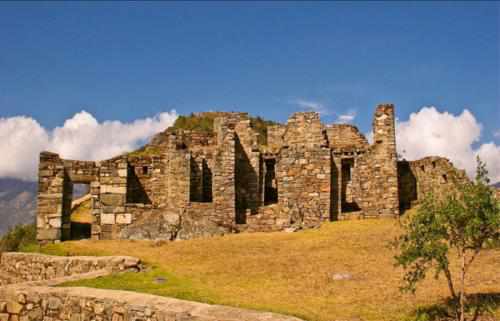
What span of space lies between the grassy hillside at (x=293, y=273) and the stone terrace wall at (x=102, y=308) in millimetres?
2020

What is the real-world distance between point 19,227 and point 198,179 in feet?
41.5

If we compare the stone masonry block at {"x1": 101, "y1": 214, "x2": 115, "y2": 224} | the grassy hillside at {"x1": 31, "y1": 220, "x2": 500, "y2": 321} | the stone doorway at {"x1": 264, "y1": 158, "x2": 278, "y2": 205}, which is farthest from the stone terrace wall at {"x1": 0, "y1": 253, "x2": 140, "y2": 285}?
the stone doorway at {"x1": 264, "y1": 158, "x2": 278, "y2": 205}

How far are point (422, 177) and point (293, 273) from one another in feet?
50.8

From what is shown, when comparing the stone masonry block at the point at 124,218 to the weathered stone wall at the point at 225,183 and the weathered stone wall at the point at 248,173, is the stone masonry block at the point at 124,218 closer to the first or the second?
the weathered stone wall at the point at 225,183

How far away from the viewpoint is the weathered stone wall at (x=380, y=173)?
93.1 ft

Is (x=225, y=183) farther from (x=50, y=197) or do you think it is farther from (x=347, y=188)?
(x=50, y=197)

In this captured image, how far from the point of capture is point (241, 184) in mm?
29953

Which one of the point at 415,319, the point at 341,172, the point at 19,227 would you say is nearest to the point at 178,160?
the point at 341,172

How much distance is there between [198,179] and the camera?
1168 inches

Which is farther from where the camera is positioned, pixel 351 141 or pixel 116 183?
pixel 351 141

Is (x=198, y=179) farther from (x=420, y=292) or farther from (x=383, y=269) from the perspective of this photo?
(x=420, y=292)

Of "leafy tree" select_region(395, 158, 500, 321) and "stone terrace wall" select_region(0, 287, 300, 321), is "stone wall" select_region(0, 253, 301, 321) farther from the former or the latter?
"leafy tree" select_region(395, 158, 500, 321)

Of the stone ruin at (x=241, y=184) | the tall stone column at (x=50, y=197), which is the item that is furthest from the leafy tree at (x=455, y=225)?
the tall stone column at (x=50, y=197)

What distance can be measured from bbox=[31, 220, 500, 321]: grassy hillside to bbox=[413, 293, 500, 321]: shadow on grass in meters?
0.24
